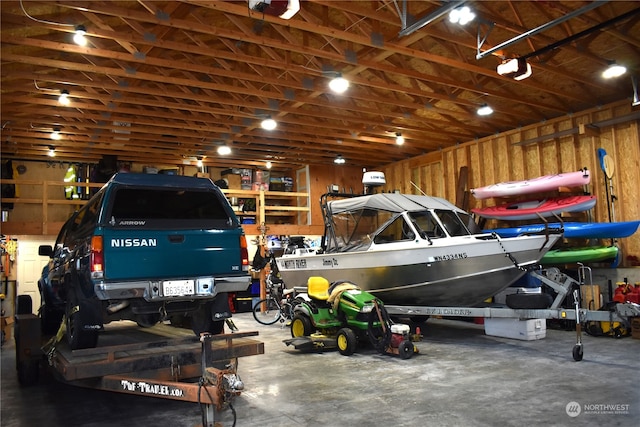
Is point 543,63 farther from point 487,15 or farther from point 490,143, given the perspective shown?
point 490,143

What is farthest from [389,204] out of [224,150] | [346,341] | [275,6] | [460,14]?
[224,150]

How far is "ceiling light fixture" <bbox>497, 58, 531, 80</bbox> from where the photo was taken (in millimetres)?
7035

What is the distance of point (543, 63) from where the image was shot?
7.85m

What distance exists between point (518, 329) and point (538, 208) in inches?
131

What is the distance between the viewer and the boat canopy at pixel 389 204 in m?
8.47

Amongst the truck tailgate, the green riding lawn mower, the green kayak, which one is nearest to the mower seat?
the green riding lawn mower

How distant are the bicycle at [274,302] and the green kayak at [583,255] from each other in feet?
16.0

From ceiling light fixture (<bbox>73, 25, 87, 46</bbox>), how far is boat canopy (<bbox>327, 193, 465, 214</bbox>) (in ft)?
15.8

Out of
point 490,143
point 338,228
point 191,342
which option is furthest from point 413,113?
point 191,342

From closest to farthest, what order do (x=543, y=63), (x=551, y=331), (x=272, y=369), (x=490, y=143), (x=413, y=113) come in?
1. (x=272, y=369)
2. (x=543, y=63)
3. (x=551, y=331)
4. (x=413, y=113)
5. (x=490, y=143)

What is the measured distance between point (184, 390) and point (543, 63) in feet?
24.1

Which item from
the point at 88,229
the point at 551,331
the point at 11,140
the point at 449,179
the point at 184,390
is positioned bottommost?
the point at 551,331

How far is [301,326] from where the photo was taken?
25.6ft

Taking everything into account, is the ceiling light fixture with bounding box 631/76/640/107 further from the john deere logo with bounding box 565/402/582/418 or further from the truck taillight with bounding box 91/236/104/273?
the truck taillight with bounding box 91/236/104/273
